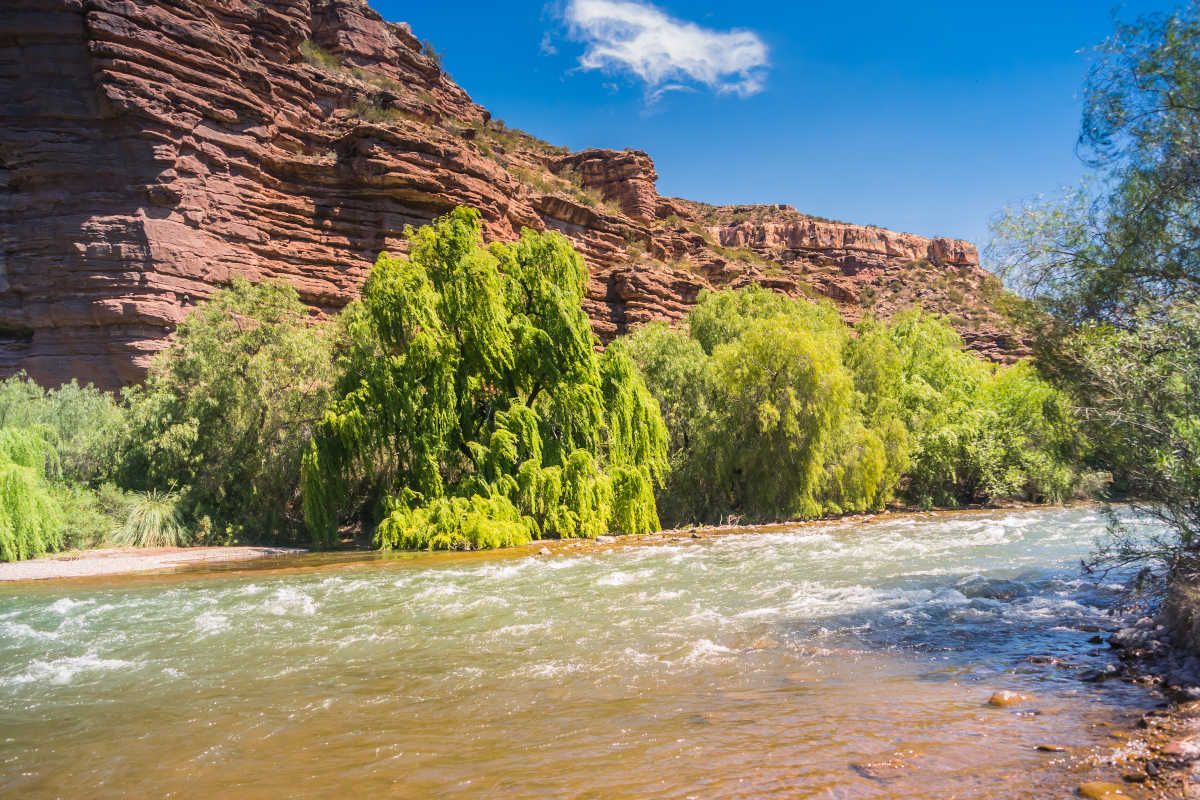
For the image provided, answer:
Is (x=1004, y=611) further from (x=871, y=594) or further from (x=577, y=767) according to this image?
(x=577, y=767)

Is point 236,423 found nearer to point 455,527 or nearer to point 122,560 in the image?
point 122,560

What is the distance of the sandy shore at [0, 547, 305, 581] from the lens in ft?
50.6

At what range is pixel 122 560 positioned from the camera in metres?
17.0

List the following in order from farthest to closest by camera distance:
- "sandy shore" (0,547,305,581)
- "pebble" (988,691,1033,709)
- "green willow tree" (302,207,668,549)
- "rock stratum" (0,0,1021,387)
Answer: "rock stratum" (0,0,1021,387), "green willow tree" (302,207,668,549), "sandy shore" (0,547,305,581), "pebble" (988,691,1033,709)

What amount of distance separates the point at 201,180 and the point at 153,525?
19.8m

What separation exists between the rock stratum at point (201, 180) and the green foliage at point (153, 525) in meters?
10.5

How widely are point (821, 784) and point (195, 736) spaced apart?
483cm

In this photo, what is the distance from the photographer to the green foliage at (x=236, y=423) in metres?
21.6

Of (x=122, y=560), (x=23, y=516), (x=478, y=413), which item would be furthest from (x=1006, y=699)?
(x=23, y=516)

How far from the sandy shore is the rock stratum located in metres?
13.3

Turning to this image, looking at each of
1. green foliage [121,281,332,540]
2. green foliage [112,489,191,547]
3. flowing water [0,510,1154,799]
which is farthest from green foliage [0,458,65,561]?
flowing water [0,510,1154,799]

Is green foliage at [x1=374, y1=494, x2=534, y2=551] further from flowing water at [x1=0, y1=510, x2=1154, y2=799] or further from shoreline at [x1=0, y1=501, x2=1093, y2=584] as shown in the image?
flowing water at [x1=0, y1=510, x2=1154, y2=799]

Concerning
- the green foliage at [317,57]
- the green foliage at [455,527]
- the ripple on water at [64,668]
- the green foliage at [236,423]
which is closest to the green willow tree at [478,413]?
the green foliage at [455,527]

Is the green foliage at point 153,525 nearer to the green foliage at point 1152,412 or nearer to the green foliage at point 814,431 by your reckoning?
the green foliage at point 814,431
